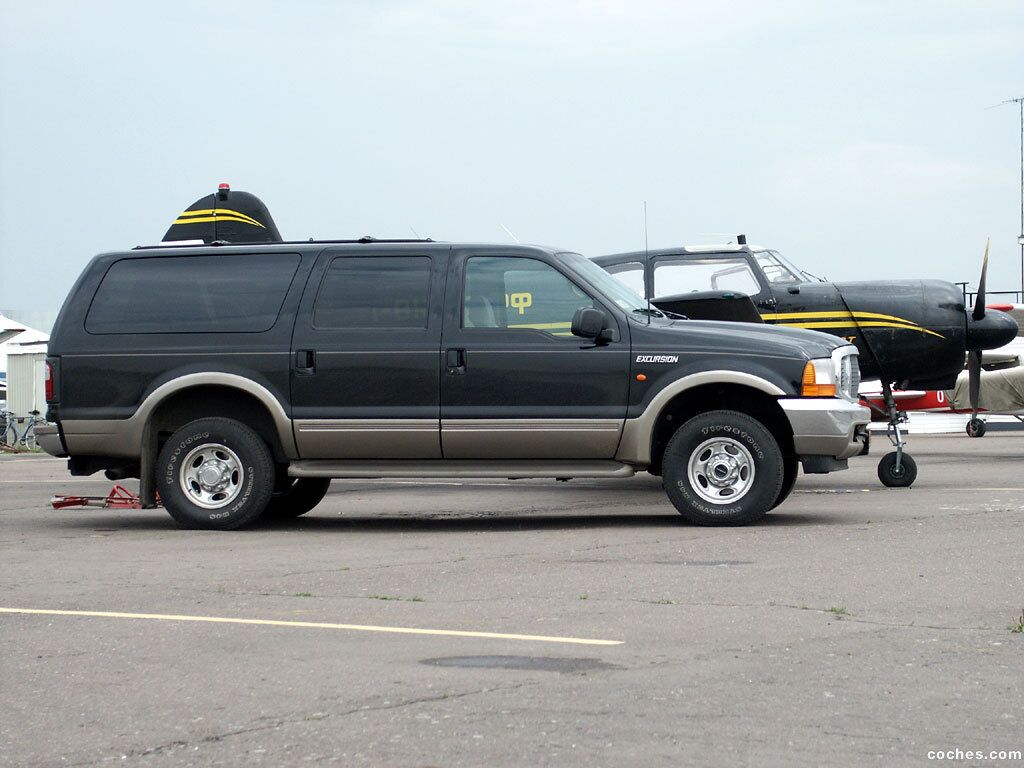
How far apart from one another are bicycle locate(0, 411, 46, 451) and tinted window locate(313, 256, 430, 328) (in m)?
24.1

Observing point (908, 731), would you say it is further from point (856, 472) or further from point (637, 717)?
point (856, 472)

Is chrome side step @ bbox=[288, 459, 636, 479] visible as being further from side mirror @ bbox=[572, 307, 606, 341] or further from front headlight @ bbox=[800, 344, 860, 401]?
front headlight @ bbox=[800, 344, 860, 401]

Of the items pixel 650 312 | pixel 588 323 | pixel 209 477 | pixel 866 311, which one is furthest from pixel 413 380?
pixel 866 311

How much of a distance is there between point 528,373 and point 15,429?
2837 centimetres

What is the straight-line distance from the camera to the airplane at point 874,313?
1558 centimetres

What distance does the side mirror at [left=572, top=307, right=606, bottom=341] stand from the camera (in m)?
11.0

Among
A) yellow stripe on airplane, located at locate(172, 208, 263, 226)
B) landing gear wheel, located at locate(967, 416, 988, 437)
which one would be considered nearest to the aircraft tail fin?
yellow stripe on airplane, located at locate(172, 208, 263, 226)

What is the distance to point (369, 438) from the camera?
11.4 meters

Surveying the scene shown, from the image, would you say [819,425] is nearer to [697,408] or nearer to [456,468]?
[697,408]

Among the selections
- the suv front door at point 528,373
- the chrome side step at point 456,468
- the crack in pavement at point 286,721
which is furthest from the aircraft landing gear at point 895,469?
the crack in pavement at point 286,721

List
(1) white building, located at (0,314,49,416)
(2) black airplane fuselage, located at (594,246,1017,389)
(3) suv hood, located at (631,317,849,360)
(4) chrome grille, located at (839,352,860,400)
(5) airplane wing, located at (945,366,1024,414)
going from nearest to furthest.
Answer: (3) suv hood, located at (631,317,849,360), (4) chrome grille, located at (839,352,860,400), (2) black airplane fuselage, located at (594,246,1017,389), (5) airplane wing, located at (945,366,1024,414), (1) white building, located at (0,314,49,416)

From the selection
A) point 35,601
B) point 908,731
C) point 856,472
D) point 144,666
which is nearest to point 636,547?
point 35,601

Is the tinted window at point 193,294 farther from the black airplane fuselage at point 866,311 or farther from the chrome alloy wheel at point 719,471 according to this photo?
the black airplane fuselage at point 866,311

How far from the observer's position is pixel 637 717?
4840mm
